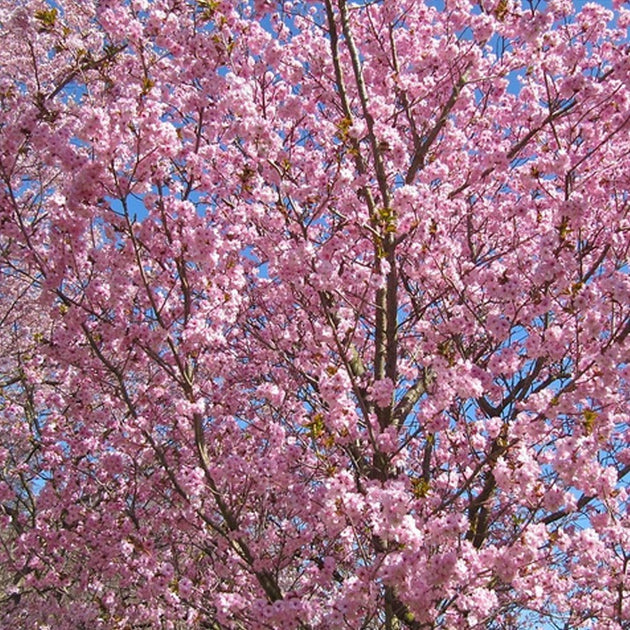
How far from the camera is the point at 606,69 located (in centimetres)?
664

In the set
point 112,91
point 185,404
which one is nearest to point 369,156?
point 112,91

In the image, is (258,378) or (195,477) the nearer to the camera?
(195,477)

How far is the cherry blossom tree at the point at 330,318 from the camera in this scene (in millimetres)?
5121

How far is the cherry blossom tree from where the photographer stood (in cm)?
512

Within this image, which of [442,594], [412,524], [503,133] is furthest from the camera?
[503,133]

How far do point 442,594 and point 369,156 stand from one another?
465 centimetres

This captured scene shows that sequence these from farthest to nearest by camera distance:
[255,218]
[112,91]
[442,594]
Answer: [255,218] < [112,91] < [442,594]

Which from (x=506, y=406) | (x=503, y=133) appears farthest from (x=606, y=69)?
(x=506, y=406)

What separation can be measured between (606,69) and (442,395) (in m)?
3.89

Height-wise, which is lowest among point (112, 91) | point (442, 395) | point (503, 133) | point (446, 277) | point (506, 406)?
point (442, 395)

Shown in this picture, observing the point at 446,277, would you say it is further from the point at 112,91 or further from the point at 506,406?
the point at 112,91

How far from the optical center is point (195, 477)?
18.2 feet

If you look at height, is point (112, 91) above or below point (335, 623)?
above

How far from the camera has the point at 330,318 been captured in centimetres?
561
